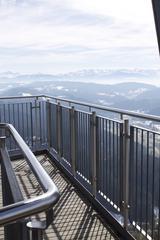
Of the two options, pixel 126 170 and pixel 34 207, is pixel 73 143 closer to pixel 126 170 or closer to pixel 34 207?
pixel 126 170

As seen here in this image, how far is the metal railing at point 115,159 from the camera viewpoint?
3.79 metres

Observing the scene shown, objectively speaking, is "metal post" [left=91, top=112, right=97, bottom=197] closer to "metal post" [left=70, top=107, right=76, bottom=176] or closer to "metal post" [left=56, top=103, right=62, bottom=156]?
"metal post" [left=70, top=107, right=76, bottom=176]

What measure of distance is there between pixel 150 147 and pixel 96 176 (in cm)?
180

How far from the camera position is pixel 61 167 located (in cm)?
720

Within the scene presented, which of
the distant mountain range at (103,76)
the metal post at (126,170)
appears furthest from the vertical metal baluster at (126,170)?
the distant mountain range at (103,76)

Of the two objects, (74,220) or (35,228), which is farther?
→ (74,220)

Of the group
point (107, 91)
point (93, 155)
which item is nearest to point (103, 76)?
point (107, 91)

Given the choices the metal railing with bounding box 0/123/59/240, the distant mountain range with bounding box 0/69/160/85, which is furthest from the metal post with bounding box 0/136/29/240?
the distant mountain range with bounding box 0/69/160/85

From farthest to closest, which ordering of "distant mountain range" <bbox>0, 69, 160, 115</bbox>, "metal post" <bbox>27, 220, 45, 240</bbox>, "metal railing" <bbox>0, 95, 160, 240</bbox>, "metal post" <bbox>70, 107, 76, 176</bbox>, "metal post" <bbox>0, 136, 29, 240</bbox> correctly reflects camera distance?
1. "distant mountain range" <bbox>0, 69, 160, 115</bbox>
2. "metal post" <bbox>70, 107, 76, 176</bbox>
3. "metal railing" <bbox>0, 95, 160, 240</bbox>
4. "metal post" <bbox>0, 136, 29, 240</bbox>
5. "metal post" <bbox>27, 220, 45, 240</bbox>

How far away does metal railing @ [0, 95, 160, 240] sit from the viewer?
3785 millimetres

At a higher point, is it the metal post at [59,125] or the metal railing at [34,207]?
the metal railing at [34,207]

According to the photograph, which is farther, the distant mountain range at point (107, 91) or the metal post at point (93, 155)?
the distant mountain range at point (107, 91)

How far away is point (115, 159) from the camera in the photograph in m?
4.55

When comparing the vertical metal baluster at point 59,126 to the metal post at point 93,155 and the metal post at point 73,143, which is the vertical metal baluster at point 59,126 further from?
the metal post at point 93,155
